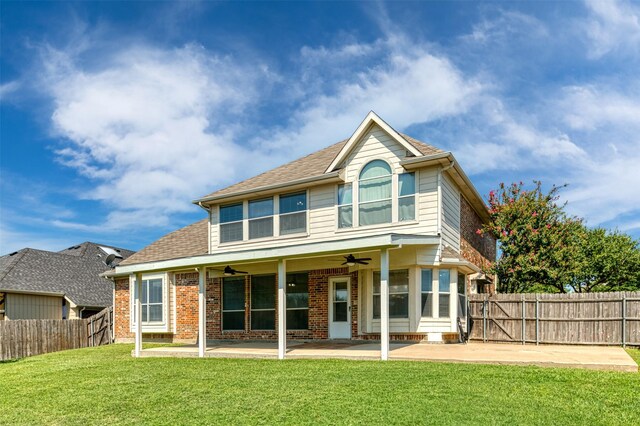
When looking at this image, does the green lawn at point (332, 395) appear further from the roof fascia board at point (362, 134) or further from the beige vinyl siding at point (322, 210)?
the roof fascia board at point (362, 134)

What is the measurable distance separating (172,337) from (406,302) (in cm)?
990

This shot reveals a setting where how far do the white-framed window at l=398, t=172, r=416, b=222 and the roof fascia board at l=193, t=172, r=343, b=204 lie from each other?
1.98 m

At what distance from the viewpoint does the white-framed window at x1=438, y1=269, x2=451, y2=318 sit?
45.5 ft

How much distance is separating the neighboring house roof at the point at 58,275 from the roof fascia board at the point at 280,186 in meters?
10.7

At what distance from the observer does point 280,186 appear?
16.1 m

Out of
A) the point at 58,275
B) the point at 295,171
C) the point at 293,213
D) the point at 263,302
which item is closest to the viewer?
the point at 293,213

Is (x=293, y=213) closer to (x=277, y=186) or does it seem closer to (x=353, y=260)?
(x=277, y=186)

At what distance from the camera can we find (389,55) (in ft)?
47.7

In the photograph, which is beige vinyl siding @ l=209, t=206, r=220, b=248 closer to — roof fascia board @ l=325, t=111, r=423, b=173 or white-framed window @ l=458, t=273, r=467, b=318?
roof fascia board @ l=325, t=111, r=423, b=173

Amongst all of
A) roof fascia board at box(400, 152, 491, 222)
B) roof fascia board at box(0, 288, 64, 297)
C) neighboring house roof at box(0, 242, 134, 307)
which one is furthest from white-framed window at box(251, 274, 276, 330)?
roof fascia board at box(0, 288, 64, 297)

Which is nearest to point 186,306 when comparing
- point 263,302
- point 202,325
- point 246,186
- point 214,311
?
point 214,311

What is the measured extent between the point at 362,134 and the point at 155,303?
10.8m

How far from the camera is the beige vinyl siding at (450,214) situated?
13.9 m

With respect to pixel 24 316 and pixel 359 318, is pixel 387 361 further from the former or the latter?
pixel 24 316
